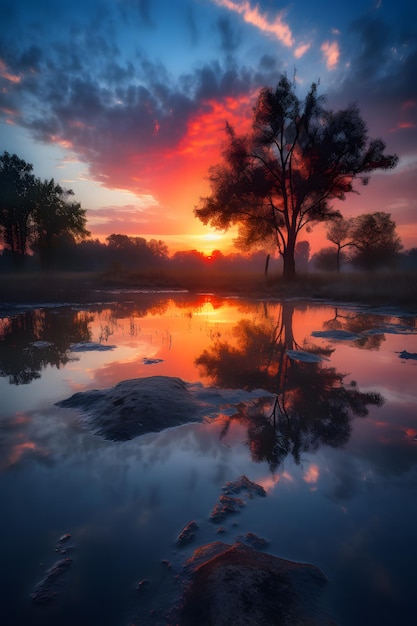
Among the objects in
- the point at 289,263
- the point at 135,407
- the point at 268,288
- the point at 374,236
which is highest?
the point at 374,236

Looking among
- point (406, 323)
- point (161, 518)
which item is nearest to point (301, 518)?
point (161, 518)

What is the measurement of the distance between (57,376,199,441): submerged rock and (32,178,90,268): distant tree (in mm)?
39421

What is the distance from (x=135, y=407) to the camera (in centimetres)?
389

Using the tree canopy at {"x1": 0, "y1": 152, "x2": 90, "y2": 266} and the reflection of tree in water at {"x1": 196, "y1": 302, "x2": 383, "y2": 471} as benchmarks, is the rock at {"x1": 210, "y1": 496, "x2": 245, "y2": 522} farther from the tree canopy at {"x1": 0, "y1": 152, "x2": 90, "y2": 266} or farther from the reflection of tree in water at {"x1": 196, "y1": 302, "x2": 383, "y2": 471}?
the tree canopy at {"x1": 0, "y1": 152, "x2": 90, "y2": 266}

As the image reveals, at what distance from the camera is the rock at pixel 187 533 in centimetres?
211

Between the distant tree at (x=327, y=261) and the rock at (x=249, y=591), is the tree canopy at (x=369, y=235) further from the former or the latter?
the rock at (x=249, y=591)

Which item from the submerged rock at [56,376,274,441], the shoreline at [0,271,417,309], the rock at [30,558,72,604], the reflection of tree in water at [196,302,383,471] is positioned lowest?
the rock at [30,558,72,604]

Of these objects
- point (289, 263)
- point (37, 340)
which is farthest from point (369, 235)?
point (37, 340)

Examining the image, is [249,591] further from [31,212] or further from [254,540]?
[31,212]

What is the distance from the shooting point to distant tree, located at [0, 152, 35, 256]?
35.3m

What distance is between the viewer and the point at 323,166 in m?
20.2

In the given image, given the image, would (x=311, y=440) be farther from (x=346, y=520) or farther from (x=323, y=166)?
(x=323, y=166)

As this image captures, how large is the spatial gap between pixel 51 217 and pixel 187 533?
43140 mm

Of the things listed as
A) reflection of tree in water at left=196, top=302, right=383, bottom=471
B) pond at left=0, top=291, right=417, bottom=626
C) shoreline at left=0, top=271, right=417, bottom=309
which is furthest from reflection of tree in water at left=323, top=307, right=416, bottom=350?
shoreline at left=0, top=271, right=417, bottom=309
